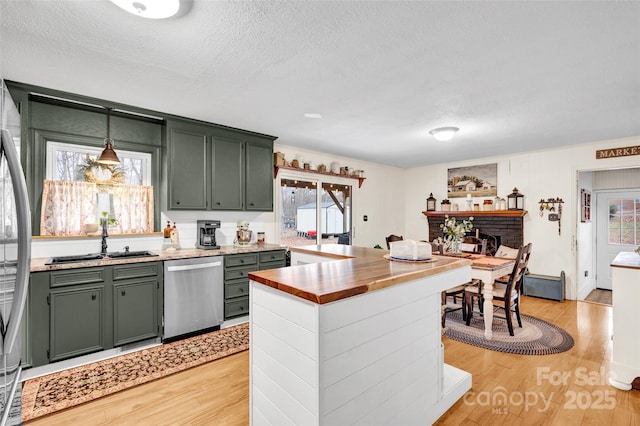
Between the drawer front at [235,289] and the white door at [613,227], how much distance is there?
22.1 ft

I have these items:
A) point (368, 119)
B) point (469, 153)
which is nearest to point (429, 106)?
point (368, 119)

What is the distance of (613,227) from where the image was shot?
576cm

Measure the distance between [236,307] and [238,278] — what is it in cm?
36

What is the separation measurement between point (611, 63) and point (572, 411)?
259 cm

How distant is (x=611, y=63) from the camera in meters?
2.30

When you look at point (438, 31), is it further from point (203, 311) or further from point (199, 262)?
point (203, 311)

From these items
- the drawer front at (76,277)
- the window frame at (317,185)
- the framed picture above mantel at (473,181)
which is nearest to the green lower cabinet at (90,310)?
the drawer front at (76,277)

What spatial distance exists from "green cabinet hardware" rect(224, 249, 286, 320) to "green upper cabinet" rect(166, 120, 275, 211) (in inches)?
28.4

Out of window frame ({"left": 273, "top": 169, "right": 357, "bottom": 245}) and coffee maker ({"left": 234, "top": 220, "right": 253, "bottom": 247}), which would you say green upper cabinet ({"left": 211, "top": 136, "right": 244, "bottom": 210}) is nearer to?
coffee maker ({"left": 234, "top": 220, "right": 253, "bottom": 247})

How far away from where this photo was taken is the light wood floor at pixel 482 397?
6.77ft

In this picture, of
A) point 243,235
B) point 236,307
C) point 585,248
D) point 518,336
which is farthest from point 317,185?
point 585,248

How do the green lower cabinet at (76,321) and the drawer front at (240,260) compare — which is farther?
the drawer front at (240,260)

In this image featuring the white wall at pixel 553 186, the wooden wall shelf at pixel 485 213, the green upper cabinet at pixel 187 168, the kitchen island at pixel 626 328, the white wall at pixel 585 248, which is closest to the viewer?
the kitchen island at pixel 626 328

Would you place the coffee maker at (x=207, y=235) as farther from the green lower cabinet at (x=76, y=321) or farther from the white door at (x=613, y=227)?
the white door at (x=613, y=227)
